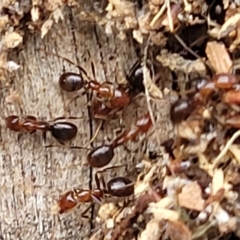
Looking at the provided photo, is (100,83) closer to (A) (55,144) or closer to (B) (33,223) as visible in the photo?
(A) (55,144)

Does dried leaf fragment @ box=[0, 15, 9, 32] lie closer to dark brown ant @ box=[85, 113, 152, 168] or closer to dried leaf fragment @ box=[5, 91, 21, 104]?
dried leaf fragment @ box=[5, 91, 21, 104]

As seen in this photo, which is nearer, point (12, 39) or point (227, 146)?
point (227, 146)

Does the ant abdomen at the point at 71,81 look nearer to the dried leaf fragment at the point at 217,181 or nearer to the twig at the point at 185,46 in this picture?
the twig at the point at 185,46

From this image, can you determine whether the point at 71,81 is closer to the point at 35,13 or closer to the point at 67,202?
the point at 35,13

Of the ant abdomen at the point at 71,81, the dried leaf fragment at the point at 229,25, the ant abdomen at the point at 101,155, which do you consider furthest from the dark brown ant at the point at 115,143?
the dried leaf fragment at the point at 229,25

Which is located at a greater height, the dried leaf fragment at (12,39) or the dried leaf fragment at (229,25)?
the dried leaf fragment at (229,25)

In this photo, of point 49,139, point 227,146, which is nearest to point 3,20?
point 49,139

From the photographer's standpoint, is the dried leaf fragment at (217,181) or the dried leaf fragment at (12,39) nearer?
the dried leaf fragment at (217,181)
